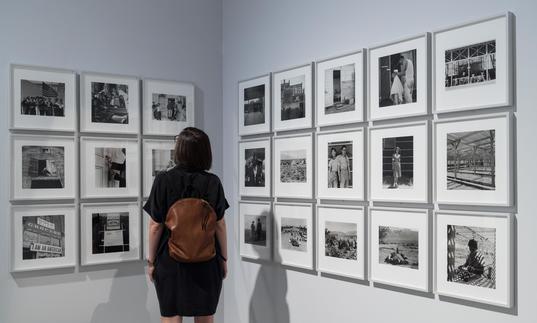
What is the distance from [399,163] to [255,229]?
125 centimetres

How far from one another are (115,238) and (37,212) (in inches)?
19.3

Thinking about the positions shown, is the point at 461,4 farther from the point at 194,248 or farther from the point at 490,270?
the point at 194,248

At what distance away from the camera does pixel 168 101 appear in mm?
3697

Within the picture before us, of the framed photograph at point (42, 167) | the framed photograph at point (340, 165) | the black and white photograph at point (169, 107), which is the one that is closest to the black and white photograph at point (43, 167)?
the framed photograph at point (42, 167)

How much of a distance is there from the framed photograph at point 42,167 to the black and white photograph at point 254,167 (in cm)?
107

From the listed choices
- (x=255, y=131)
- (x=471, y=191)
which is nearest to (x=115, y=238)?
(x=255, y=131)

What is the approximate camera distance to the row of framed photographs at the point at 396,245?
7.48 feet

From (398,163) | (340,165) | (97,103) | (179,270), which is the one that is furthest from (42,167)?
(398,163)

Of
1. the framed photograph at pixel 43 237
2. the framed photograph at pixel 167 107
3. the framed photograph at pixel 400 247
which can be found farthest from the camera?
the framed photograph at pixel 167 107

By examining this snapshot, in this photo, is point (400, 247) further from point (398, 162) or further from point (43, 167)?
point (43, 167)

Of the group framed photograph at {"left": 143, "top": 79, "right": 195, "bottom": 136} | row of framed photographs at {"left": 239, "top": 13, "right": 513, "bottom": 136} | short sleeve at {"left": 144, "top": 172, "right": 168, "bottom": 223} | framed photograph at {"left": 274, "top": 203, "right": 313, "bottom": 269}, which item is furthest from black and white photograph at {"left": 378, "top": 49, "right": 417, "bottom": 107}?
framed photograph at {"left": 143, "top": 79, "right": 195, "bottom": 136}

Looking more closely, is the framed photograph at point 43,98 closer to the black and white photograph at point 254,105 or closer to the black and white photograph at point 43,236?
the black and white photograph at point 43,236

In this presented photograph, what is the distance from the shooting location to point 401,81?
8.68 feet

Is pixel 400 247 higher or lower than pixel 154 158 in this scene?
lower
